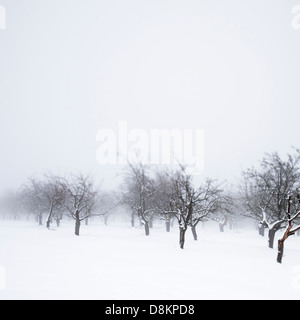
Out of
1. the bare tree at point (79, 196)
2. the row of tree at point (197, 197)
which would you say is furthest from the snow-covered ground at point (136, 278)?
the bare tree at point (79, 196)

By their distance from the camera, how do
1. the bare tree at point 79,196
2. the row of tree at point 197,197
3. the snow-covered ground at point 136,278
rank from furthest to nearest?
the bare tree at point 79,196
the row of tree at point 197,197
the snow-covered ground at point 136,278

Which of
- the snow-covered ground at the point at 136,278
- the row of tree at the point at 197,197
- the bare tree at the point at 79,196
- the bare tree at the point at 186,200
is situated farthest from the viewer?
the bare tree at the point at 79,196

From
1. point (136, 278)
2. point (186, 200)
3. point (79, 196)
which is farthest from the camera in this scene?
point (79, 196)

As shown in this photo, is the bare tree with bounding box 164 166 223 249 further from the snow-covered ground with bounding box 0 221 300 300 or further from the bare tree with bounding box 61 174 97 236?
the bare tree with bounding box 61 174 97 236

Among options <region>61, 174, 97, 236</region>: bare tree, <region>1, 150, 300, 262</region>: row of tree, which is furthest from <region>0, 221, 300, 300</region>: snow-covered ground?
<region>61, 174, 97, 236</region>: bare tree

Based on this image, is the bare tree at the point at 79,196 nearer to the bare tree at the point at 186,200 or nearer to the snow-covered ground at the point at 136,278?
the bare tree at the point at 186,200

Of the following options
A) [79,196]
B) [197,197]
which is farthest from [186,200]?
[79,196]

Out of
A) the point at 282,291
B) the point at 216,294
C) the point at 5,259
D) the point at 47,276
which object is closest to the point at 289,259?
the point at 282,291

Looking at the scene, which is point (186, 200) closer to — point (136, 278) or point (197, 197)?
point (197, 197)

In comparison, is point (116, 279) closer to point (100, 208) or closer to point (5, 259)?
point (5, 259)
